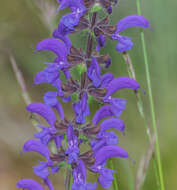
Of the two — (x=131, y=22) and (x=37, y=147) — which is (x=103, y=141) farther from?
(x=131, y=22)

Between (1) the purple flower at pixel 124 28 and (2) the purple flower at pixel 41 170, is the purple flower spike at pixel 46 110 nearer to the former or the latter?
(2) the purple flower at pixel 41 170

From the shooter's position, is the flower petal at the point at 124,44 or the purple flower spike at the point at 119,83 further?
the purple flower spike at the point at 119,83

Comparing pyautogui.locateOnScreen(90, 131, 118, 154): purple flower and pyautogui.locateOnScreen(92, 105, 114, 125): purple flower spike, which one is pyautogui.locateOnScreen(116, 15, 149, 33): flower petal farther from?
pyautogui.locateOnScreen(90, 131, 118, 154): purple flower

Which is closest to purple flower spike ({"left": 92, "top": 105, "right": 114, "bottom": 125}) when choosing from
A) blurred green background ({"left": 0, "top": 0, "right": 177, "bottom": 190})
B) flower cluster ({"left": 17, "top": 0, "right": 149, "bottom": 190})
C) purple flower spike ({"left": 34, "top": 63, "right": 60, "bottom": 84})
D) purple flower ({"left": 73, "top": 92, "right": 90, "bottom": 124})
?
flower cluster ({"left": 17, "top": 0, "right": 149, "bottom": 190})

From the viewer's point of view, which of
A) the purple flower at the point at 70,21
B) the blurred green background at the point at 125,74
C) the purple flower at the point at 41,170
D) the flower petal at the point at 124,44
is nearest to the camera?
the purple flower at the point at 70,21

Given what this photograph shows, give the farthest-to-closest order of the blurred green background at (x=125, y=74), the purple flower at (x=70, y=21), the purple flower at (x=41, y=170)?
the blurred green background at (x=125, y=74) → the purple flower at (x=41, y=170) → the purple flower at (x=70, y=21)

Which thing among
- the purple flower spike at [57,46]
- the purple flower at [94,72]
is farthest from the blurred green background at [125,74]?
the purple flower at [94,72]

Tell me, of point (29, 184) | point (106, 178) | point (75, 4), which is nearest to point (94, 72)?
point (75, 4)
